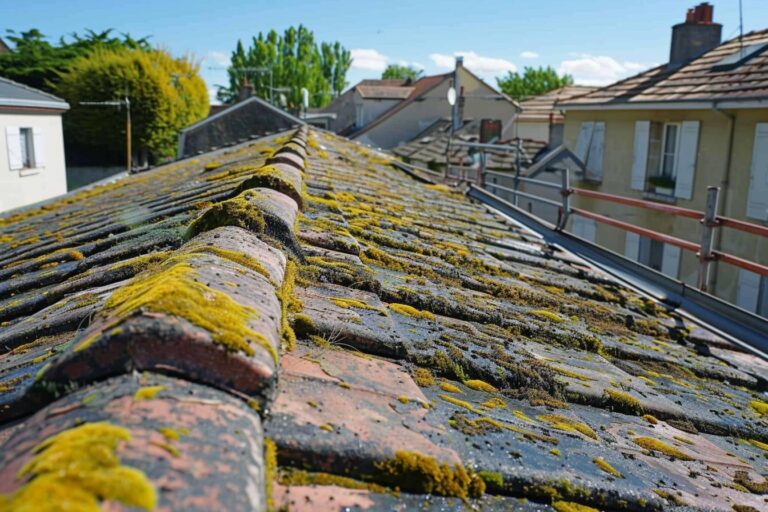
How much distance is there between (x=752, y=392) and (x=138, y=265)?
3181 mm

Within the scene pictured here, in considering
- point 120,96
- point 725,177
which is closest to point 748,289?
point 725,177

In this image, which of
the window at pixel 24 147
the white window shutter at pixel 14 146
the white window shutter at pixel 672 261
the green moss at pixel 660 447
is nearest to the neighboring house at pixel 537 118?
the white window shutter at pixel 672 261

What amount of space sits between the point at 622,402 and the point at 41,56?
3644 centimetres

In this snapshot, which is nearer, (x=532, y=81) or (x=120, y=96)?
(x=120, y=96)

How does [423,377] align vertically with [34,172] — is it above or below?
above

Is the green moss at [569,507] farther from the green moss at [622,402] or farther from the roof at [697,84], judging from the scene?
the roof at [697,84]

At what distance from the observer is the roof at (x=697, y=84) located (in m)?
13.7

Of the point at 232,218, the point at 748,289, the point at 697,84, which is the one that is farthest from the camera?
the point at 697,84

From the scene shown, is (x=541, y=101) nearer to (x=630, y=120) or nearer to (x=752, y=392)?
(x=630, y=120)

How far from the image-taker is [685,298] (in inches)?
201

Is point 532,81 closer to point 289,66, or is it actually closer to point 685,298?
point 289,66

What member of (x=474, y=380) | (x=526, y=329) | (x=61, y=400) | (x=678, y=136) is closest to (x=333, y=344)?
(x=474, y=380)

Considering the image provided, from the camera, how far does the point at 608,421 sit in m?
2.46

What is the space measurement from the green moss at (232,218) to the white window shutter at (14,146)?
17744 mm
